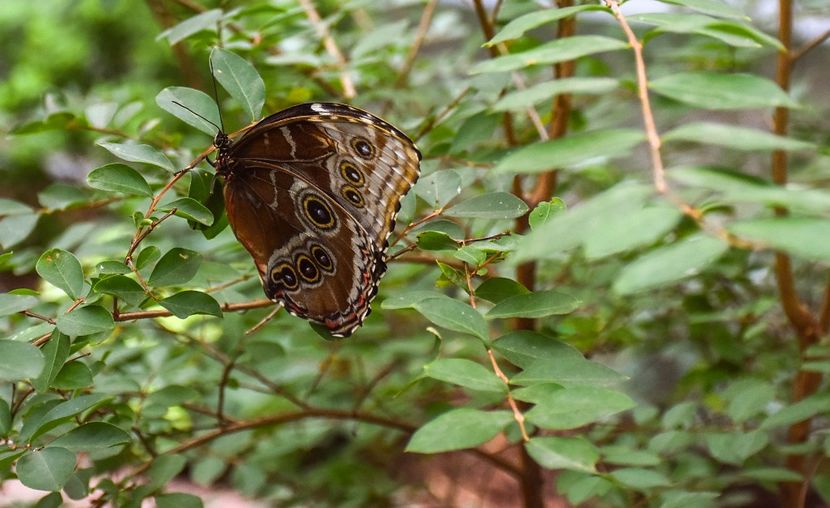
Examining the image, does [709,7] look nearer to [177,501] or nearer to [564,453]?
[564,453]

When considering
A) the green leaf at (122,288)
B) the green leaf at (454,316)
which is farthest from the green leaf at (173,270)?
the green leaf at (454,316)

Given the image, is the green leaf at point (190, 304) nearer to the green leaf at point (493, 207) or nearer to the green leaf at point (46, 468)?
the green leaf at point (46, 468)

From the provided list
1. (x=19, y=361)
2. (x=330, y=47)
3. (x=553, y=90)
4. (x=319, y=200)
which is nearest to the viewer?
(x=553, y=90)

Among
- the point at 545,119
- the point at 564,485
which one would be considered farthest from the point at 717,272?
the point at 564,485

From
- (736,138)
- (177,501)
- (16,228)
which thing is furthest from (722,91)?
(16,228)

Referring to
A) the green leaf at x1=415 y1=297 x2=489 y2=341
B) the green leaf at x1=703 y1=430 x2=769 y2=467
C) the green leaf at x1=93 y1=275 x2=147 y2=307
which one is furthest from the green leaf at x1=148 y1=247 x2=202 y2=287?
the green leaf at x1=703 y1=430 x2=769 y2=467

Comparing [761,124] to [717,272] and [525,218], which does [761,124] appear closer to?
[717,272]

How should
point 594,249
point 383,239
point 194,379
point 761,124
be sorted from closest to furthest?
point 594,249, point 383,239, point 194,379, point 761,124
